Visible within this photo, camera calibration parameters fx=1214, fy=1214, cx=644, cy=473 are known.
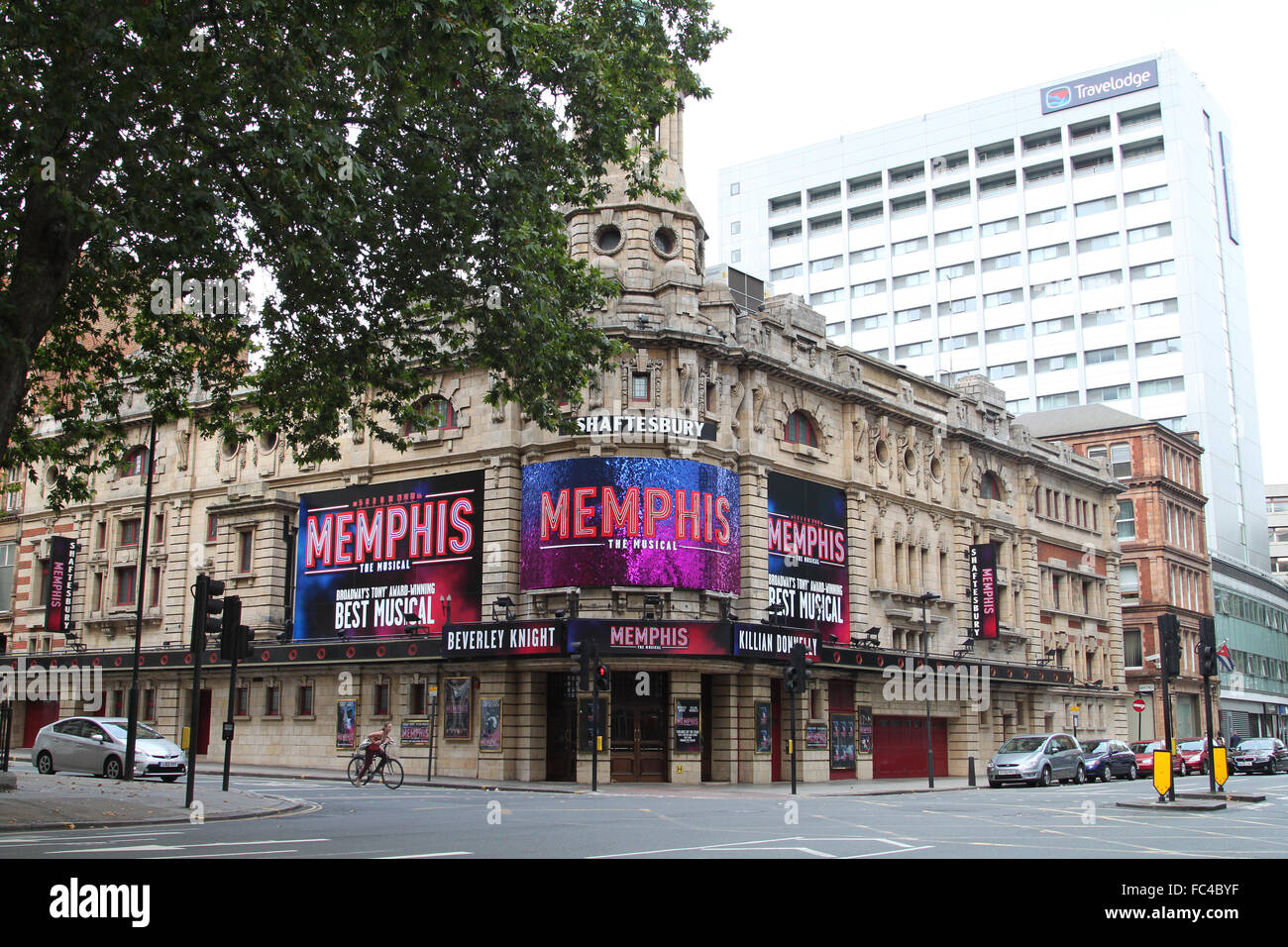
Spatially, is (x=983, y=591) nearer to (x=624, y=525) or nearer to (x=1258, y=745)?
(x=1258, y=745)

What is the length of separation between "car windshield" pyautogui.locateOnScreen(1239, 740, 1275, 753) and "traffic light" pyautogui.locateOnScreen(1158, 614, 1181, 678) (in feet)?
87.2

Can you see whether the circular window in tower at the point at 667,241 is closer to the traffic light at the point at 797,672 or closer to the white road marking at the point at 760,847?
the traffic light at the point at 797,672

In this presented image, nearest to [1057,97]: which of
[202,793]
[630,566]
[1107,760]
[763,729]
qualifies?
[1107,760]

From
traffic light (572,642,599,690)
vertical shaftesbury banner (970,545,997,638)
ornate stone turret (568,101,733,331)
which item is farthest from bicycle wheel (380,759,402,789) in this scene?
vertical shaftesbury banner (970,545,997,638)

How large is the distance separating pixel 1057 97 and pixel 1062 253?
42.8ft

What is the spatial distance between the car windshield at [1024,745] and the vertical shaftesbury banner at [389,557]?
56.4ft

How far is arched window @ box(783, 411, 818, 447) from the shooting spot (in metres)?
41.9

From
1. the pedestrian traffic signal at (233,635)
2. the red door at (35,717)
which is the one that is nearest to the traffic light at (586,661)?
the pedestrian traffic signal at (233,635)

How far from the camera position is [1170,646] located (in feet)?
88.1

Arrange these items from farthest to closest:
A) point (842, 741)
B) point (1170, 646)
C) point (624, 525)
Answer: point (842, 741) → point (624, 525) → point (1170, 646)

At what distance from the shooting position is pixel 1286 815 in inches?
890

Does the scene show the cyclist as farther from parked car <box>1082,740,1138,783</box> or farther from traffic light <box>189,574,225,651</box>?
parked car <box>1082,740,1138,783</box>

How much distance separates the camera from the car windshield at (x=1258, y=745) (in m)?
49.6
